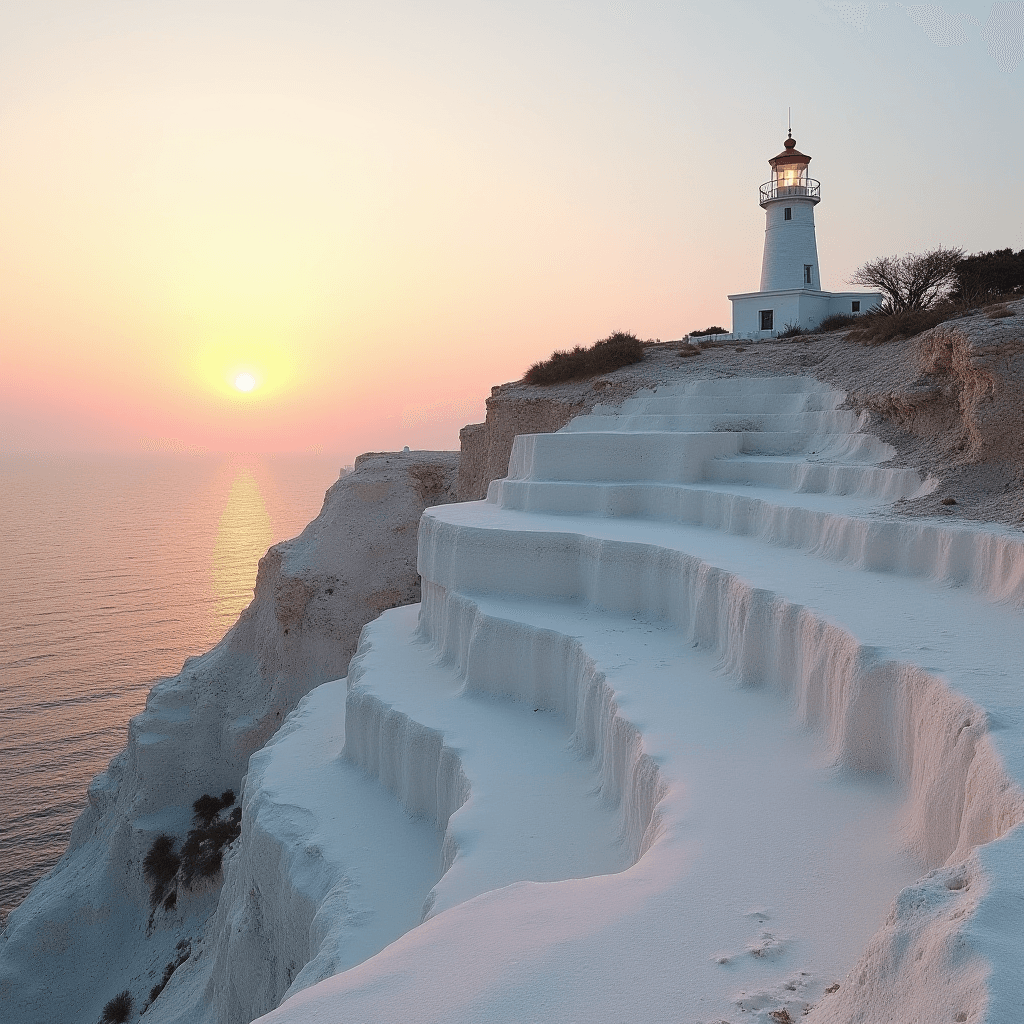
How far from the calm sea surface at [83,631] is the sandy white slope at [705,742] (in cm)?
1607

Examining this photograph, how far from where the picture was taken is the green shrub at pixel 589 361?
24.2 m

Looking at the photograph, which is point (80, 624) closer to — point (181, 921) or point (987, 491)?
point (181, 921)

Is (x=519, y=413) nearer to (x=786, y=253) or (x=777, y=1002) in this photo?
(x=786, y=253)

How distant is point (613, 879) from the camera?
A: 5254mm

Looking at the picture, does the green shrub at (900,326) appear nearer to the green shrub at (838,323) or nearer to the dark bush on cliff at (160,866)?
the green shrub at (838,323)

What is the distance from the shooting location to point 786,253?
34.2 metres

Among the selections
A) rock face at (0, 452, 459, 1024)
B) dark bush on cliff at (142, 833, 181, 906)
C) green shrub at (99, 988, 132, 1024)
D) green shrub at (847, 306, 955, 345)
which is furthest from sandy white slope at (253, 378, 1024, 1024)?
green shrub at (99, 988, 132, 1024)

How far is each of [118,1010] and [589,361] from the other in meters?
18.6

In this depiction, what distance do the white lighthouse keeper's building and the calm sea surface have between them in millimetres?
27034

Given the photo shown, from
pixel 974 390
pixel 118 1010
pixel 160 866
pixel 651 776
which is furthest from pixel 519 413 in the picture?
pixel 651 776

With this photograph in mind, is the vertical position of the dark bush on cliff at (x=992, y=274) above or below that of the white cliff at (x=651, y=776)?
above

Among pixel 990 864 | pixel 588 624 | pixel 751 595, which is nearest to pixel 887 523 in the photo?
pixel 751 595

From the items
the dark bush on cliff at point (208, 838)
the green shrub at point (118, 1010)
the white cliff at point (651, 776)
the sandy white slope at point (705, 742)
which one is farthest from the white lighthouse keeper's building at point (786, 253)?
the green shrub at point (118, 1010)

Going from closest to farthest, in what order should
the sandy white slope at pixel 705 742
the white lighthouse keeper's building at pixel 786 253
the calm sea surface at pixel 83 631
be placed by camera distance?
the sandy white slope at pixel 705 742 < the calm sea surface at pixel 83 631 < the white lighthouse keeper's building at pixel 786 253
